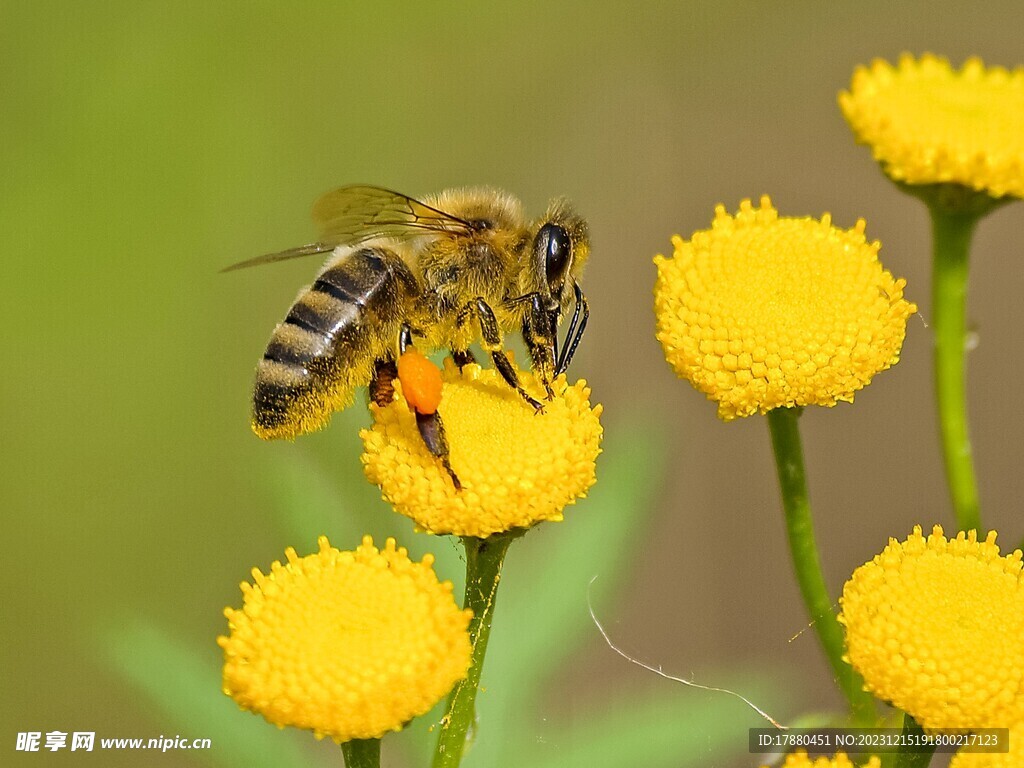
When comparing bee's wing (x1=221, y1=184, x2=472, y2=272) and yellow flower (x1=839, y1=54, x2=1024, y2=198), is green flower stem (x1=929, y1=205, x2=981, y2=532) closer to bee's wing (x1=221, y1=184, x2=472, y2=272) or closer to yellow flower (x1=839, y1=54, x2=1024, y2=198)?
yellow flower (x1=839, y1=54, x2=1024, y2=198)

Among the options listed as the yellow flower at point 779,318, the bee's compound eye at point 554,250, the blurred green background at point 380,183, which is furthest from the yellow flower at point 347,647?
the blurred green background at point 380,183

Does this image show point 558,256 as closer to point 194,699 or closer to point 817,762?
point 817,762

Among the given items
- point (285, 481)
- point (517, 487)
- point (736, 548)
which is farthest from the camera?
point (736, 548)

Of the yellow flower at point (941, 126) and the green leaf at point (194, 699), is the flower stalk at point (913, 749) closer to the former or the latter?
the yellow flower at point (941, 126)

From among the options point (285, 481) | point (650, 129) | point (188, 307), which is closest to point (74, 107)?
point (188, 307)

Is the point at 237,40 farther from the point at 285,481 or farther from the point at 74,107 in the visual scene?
the point at 285,481

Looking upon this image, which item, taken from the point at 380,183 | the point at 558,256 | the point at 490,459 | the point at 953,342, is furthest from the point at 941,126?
the point at 380,183
